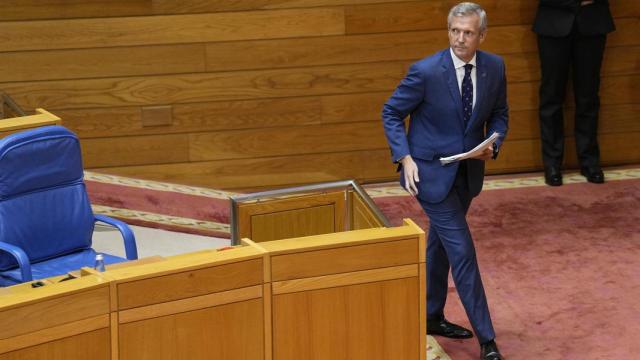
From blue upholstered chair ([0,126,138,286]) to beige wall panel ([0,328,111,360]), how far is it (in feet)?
2.89

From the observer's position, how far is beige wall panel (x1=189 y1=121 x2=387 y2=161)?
5.58 meters

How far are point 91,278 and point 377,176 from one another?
9.78 ft

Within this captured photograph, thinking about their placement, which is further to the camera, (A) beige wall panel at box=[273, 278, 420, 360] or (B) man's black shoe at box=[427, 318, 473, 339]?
(B) man's black shoe at box=[427, 318, 473, 339]

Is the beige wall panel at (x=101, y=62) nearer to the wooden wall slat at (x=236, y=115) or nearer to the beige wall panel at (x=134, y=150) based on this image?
the wooden wall slat at (x=236, y=115)

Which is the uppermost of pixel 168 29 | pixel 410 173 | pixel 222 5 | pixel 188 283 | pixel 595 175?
pixel 222 5

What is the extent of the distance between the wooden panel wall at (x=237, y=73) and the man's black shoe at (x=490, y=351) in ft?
6.56

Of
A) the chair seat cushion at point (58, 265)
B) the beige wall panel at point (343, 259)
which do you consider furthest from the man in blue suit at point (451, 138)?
the chair seat cushion at point (58, 265)

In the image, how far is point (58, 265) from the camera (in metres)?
3.87

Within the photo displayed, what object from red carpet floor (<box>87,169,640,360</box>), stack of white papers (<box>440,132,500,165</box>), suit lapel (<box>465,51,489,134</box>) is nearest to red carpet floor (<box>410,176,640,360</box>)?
red carpet floor (<box>87,169,640,360</box>)

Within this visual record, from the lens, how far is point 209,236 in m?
5.18

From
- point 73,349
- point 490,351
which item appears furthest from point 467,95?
point 73,349

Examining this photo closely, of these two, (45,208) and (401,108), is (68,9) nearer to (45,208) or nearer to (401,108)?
(45,208)

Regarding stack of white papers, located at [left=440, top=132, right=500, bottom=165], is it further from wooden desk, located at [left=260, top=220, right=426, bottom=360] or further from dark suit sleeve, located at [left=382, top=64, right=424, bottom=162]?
wooden desk, located at [left=260, top=220, right=426, bottom=360]

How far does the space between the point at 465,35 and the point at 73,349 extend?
1.51m
